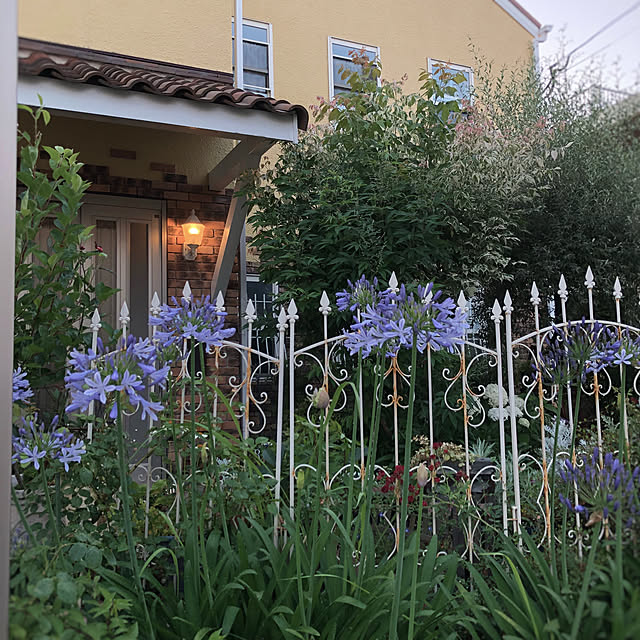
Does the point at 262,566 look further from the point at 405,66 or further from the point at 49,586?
the point at 405,66

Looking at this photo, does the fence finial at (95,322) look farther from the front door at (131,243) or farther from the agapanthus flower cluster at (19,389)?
the front door at (131,243)

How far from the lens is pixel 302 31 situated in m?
2.60

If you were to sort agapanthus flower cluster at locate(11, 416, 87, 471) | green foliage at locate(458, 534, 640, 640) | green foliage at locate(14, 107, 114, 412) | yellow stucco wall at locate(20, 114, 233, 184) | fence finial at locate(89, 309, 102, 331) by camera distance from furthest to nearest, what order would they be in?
yellow stucco wall at locate(20, 114, 233, 184), fence finial at locate(89, 309, 102, 331), green foliage at locate(14, 107, 114, 412), agapanthus flower cluster at locate(11, 416, 87, 471), green foliage at locate(458, 534, 640, 640)

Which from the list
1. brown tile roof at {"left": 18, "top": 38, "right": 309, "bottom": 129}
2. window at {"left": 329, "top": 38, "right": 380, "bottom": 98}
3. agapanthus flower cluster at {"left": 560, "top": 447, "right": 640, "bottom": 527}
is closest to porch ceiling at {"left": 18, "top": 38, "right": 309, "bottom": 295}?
brown tile roof at {"left": 18, "top": 38, "right": 309, "bottom": 129}

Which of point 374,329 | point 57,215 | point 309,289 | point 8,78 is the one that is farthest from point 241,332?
point 8,78

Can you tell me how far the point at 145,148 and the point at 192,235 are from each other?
676mm

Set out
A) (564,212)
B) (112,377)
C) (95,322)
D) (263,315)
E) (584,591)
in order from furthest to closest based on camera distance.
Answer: (263,315) < (564,212) < (95,322) < (112,377) < (584,591)

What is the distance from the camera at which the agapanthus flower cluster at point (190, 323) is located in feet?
4.85

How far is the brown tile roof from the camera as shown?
→ 111 inches

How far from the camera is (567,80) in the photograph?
1566 mm

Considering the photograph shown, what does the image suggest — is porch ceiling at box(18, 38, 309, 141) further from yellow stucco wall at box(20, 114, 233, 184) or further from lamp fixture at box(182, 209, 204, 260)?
lamp fixture at box(182, 209, 204, 260)

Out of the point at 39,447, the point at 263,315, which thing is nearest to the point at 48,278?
the point at 39,447

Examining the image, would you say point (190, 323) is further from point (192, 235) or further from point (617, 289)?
point (192, 235)

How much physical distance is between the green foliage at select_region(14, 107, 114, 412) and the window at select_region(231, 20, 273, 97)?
1.36 metres
